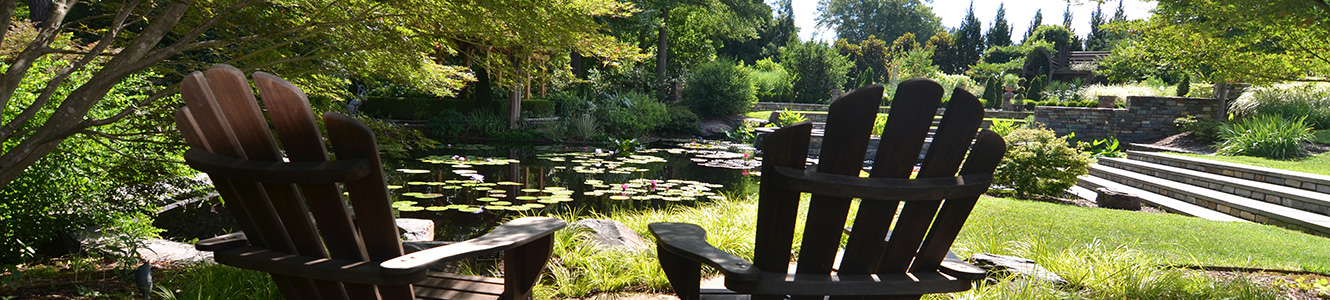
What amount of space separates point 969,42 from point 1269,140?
3380 centimetres

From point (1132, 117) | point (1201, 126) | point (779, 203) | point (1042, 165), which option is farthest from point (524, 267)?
point (1132, 117)

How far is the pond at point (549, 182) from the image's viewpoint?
208 inches

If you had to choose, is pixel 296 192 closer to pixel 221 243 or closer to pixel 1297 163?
pixel 221 243

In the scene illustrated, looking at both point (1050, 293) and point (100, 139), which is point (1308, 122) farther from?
point (100, 139)

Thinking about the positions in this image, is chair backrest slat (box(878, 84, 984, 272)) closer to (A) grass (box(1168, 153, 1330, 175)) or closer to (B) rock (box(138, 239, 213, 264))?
(B) rock (box(138, 239, 213, 264))

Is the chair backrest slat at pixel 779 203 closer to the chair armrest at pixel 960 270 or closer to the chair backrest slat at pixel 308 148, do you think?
the chair armrest at pixel 960 270

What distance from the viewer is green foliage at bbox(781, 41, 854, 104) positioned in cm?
2294

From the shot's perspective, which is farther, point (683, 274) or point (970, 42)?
point (970, 42)

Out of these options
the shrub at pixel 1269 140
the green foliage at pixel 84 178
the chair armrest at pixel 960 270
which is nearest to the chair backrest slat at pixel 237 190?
the chair armrest at pixel 960 270

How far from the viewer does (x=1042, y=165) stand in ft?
20.5

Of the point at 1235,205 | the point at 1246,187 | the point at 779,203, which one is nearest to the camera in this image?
the point at 779,203

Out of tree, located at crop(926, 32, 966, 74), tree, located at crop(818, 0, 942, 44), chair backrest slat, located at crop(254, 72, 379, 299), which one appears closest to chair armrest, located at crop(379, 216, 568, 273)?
chair backrest slat, located at crop(254, 72, 379, 299)

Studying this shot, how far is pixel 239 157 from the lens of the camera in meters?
1.29

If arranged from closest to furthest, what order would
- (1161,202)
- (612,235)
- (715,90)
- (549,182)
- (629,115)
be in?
(612,235) < (1161,202) < (549,182) < (629,115) < (715,90)
